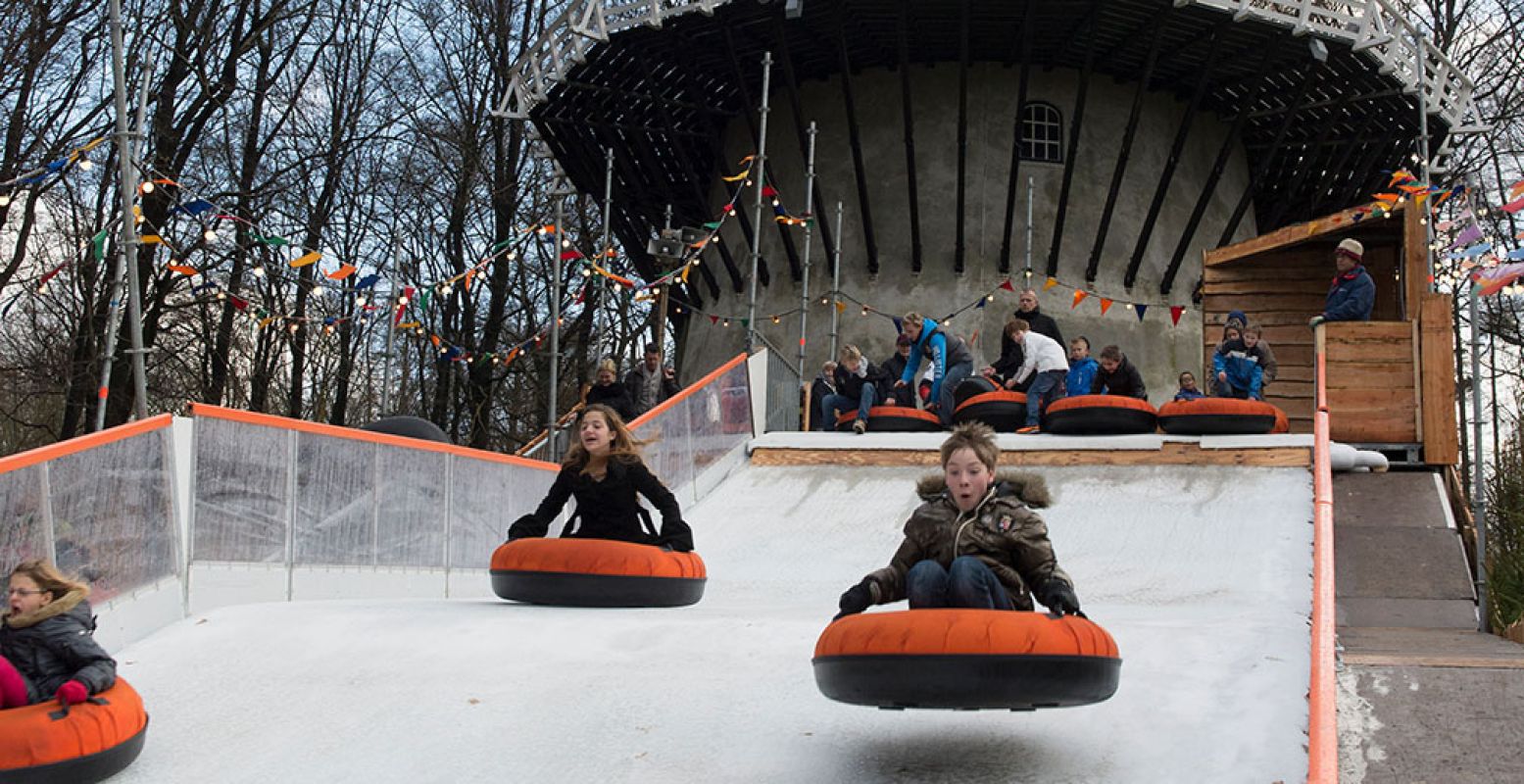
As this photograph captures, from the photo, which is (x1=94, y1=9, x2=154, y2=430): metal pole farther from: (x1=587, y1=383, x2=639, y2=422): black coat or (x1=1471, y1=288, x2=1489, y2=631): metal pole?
(x1=1471, y1=288, x2=1489, y2=631): metal pole

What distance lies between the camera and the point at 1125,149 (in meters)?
23.8

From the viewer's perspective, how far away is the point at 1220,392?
15625mm

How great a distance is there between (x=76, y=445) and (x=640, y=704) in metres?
2.90

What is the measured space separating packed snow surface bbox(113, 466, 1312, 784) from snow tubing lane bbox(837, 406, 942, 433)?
6885mm

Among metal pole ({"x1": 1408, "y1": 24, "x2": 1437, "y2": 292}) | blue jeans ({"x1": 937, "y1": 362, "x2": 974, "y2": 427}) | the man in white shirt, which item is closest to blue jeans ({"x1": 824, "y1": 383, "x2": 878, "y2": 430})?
blue jeans ({"x1": 937, "y1": 362, "x2": 974, "y2": 427})

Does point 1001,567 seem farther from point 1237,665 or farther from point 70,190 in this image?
point 70,190

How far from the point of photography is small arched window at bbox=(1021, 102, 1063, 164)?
1029 inches

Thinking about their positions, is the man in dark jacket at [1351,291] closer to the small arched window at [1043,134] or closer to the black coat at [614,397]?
the black coat at [614,397]

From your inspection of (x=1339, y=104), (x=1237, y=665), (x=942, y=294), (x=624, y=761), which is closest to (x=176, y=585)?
(x=624, y=761)

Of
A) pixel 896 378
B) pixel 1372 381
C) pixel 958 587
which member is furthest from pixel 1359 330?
pixel 958 587

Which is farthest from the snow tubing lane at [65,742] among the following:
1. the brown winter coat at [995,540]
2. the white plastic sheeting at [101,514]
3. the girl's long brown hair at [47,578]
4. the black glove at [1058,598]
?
the black glove at [1058,598]

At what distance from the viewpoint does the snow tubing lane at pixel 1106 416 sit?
555 inches

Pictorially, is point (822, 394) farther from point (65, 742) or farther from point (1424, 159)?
point (65, 742)

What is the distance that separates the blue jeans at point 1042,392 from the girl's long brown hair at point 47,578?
11.4 metres
